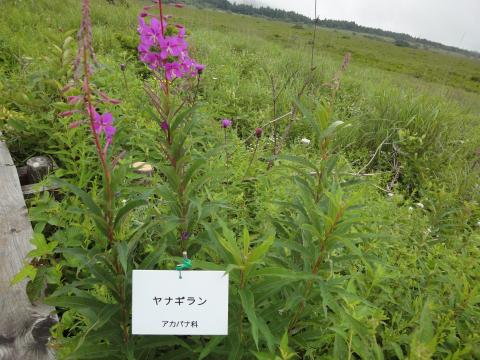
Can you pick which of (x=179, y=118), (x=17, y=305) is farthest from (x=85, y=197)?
(x=17, y=305)

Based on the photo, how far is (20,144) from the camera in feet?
9.71

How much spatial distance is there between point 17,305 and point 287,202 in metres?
1.22

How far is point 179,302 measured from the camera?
119cm

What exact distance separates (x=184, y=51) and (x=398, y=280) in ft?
5.47

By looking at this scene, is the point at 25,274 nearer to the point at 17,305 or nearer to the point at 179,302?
the point at 17,305

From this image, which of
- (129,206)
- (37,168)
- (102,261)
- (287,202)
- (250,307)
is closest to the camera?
(250,307)

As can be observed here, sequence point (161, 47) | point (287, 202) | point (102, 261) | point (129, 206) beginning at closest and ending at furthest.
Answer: point (129, 206)
point (102, 261)
point (161, 47)
point (287, 202)

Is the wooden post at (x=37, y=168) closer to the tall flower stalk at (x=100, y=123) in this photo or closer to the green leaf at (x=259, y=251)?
the tall flower stalk at (x=100, y=123)

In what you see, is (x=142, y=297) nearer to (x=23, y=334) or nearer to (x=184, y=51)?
(x=23, y=334)

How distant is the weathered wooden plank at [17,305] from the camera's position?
147cm

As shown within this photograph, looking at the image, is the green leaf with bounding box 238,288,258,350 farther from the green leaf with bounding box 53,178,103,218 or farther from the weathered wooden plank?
the weathered wooden plank

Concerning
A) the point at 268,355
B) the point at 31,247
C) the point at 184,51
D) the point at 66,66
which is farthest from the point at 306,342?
the point at 66,66

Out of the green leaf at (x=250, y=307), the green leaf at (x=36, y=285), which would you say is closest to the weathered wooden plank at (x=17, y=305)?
the green leaf at (x=36, y=285)

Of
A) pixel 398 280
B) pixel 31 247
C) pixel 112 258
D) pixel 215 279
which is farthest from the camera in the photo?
pixel 398 280
